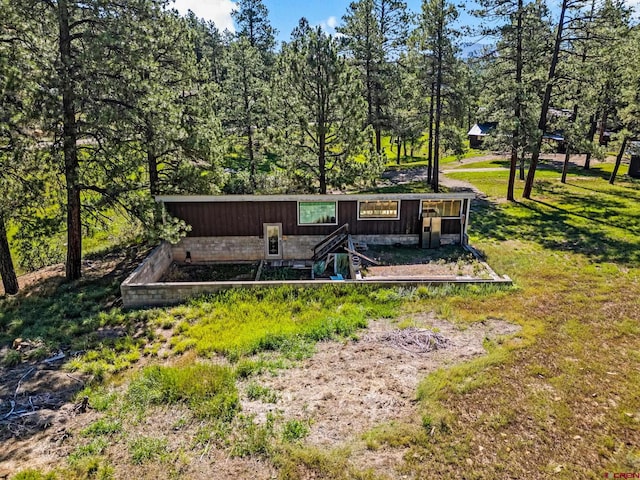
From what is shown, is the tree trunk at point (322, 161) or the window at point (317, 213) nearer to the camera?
the window at point (317, 213)

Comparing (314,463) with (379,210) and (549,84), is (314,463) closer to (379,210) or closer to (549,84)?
(379,210)

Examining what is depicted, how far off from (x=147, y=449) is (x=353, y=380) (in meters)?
3.71

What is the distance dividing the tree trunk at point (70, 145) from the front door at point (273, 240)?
→ 6461 millimetres

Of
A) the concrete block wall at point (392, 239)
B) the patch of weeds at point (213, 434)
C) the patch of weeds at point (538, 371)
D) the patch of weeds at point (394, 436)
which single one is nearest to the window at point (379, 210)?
the concrete block wall at point (392, 239)

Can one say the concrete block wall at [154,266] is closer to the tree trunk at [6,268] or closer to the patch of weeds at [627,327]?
the tree trunk at [6,268]

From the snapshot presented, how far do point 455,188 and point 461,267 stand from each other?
Result: 1415 cm

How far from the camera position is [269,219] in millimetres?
15719

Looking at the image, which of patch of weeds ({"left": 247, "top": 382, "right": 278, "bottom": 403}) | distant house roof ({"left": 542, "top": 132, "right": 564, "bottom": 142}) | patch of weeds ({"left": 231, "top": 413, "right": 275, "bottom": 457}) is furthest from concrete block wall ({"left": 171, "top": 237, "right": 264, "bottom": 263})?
distant house roof ({"left": 542, "top": 132, "right": 564, "bottom": 142})

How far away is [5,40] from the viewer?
986cm

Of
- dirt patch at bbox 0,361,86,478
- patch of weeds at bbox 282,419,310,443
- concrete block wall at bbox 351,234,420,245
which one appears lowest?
patch of weeds at bbox 282,419,310,443

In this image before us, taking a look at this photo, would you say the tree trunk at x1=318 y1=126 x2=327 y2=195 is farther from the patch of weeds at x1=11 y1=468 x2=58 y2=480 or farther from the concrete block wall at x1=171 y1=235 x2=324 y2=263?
the patch of weeds at x1=11 y1=468 x2=58 y2=480

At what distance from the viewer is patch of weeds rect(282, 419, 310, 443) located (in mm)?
6250

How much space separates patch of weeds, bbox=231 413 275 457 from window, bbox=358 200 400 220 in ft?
33.9

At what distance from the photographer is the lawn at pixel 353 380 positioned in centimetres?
584
